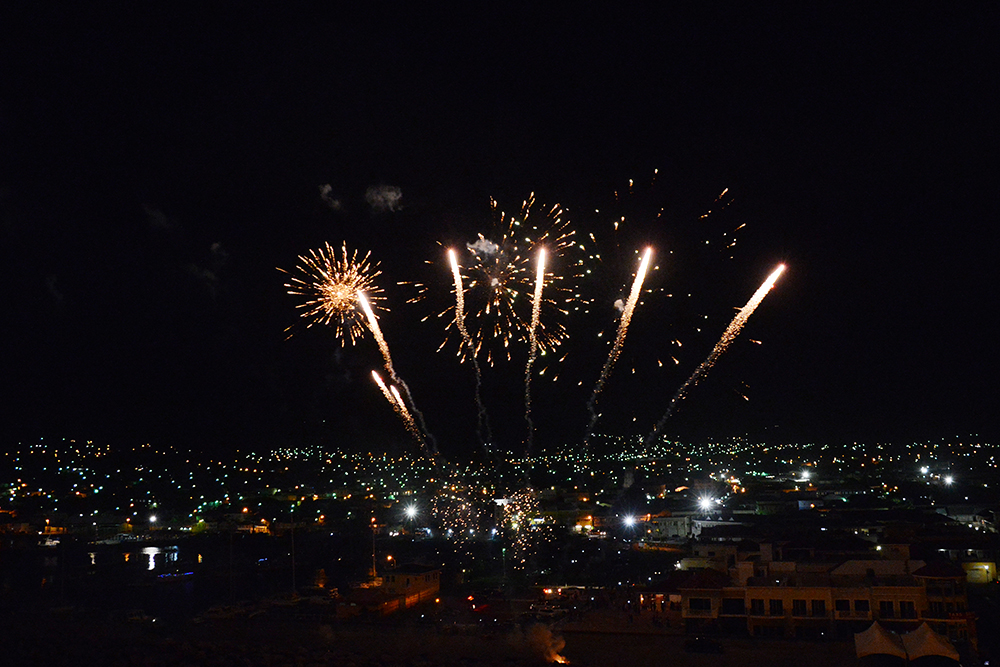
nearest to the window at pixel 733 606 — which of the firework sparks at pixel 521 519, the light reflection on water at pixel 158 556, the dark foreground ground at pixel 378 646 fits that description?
the dark foreground ground at pixel 378 646

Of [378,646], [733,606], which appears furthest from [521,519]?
[733,606]

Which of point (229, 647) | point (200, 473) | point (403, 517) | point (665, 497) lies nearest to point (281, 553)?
point (403, 517)

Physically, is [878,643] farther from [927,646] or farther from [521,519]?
[521,519]

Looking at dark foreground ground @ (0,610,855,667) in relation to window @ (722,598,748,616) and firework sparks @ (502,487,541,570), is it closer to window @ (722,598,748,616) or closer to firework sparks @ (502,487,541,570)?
window @ (722,598,748,616)

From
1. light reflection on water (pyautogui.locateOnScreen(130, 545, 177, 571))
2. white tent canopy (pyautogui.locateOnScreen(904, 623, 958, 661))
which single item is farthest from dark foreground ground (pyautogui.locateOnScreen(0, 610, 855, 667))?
light reflection on water (pyautogui.locateOnScreen(130, 545, 177, 571))

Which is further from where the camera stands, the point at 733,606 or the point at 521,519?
the point at 521,519
